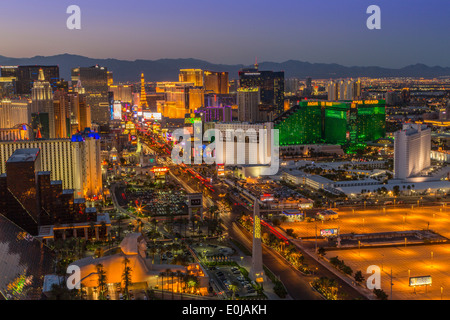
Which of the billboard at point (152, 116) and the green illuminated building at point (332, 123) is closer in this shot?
the green illuminated building at point (332, 123)

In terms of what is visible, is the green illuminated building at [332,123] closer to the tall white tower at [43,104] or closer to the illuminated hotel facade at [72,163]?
the tall white tower at [43,104]

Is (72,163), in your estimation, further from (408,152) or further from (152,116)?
(152,116)

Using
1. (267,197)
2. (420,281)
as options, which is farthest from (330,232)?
(267,197)

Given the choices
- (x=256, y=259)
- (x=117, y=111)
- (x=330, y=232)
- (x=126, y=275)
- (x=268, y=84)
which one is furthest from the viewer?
(x=117, y=111)

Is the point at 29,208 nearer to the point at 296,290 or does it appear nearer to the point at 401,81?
the point at 296,290

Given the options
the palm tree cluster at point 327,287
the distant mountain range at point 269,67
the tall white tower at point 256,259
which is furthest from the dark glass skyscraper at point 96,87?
the palm tree cluster at point 327,287

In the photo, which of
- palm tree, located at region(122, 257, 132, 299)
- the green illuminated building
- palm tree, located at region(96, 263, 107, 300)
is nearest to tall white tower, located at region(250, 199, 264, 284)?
palm tree, located at region(122, 257, 132, 299)
